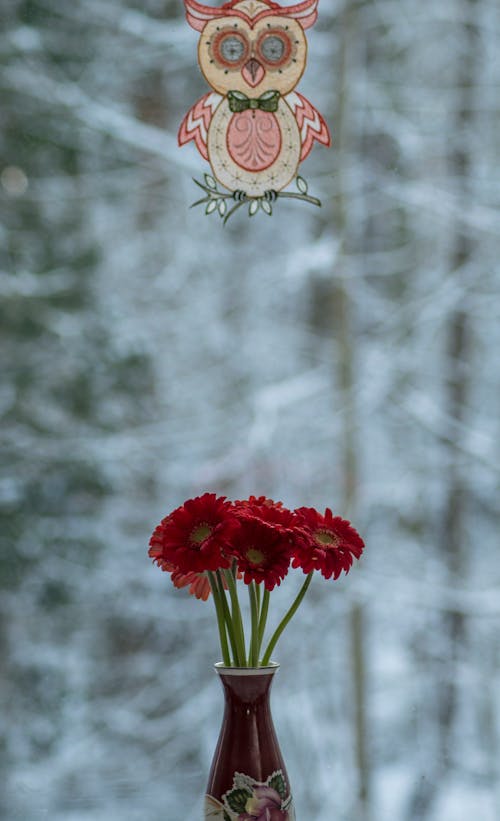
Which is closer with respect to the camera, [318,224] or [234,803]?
[234,803]

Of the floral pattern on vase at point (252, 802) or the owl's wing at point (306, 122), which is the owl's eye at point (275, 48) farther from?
the floral pattern on vase at point (252, 802)

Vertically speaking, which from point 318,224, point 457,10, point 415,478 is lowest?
point 415,478

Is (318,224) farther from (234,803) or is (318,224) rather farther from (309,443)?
(234,803)

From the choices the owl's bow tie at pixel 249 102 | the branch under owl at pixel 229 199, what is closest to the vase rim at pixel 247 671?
the branch under owl at pixel 229 199

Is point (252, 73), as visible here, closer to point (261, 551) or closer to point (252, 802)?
point (261, 551)

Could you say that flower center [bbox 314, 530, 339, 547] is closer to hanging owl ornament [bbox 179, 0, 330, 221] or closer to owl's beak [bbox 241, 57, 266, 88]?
hanging owl ornament [bbox 179, 0, 330, 221]

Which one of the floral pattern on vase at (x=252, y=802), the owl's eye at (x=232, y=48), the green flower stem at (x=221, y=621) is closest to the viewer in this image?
the floral pattern on vase at (x=252, y=802)

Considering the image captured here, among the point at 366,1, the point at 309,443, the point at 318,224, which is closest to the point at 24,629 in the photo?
the point at 309,443
